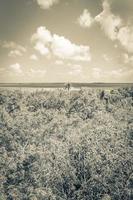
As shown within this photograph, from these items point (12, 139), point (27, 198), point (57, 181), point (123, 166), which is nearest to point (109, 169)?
point (123, 166)

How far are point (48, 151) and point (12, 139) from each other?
10.1m

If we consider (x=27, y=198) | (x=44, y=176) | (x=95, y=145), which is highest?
(x=95, y=145)

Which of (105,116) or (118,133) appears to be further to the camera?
(105,116)

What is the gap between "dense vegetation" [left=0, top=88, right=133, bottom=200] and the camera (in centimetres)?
2361

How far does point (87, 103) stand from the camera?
49.8 meters

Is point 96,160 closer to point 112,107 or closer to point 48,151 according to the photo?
point 48,151

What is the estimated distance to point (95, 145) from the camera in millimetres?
28172

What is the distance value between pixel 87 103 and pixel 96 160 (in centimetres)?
2509

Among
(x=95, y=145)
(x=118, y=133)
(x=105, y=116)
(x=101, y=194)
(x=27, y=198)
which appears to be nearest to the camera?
(x=101, y=194)

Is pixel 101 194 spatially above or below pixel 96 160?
below

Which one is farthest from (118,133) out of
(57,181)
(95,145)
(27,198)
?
(27,198)

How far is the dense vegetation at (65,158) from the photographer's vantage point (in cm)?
2361

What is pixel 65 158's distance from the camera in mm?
27484

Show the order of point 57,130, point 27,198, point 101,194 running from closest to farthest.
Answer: point 101,194
point 27,198
point 57,130
